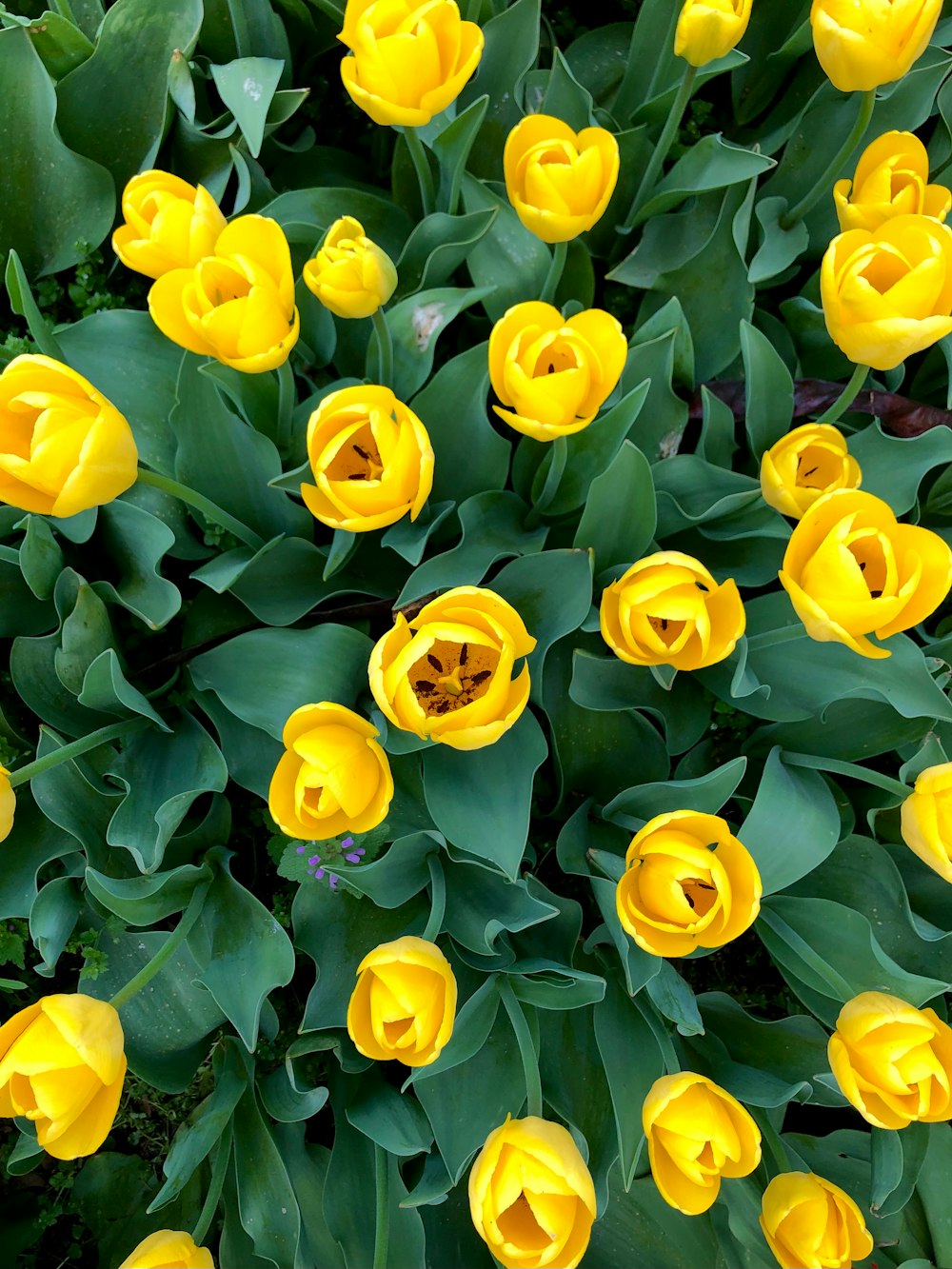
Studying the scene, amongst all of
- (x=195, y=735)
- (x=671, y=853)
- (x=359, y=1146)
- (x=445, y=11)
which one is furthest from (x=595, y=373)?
(x=359, y=1146)

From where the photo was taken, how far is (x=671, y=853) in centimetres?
127

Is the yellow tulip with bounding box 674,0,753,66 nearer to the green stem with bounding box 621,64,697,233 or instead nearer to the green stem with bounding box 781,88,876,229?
the green stem with bounding box 621,64,697,233

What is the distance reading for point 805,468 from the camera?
1.53 meters

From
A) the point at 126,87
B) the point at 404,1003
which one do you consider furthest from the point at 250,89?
the point at 404,1003

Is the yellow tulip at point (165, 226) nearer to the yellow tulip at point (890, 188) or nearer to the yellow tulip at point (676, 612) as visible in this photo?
the yellow tulip at point (676, 612)

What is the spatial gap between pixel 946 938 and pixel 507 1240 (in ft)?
3.07

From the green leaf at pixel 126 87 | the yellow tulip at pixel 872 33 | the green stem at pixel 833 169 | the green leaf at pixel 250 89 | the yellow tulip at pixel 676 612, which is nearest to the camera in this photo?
the yellow tulip at pixel 676 612

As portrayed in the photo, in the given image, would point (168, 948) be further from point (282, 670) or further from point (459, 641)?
point (459, 641)

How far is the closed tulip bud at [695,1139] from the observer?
128 centimetres

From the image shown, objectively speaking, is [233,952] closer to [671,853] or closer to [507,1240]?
[507,1240]

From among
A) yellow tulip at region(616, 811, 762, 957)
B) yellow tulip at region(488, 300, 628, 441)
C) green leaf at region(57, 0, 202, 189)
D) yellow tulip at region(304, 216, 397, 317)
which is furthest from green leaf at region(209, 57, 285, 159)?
yellow tulip at region(616, 811, 762, 957)

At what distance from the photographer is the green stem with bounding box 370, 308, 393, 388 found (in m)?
1.56

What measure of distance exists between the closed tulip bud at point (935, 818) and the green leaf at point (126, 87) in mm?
1388

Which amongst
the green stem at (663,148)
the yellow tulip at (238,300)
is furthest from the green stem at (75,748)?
the green stem at (663,148)
